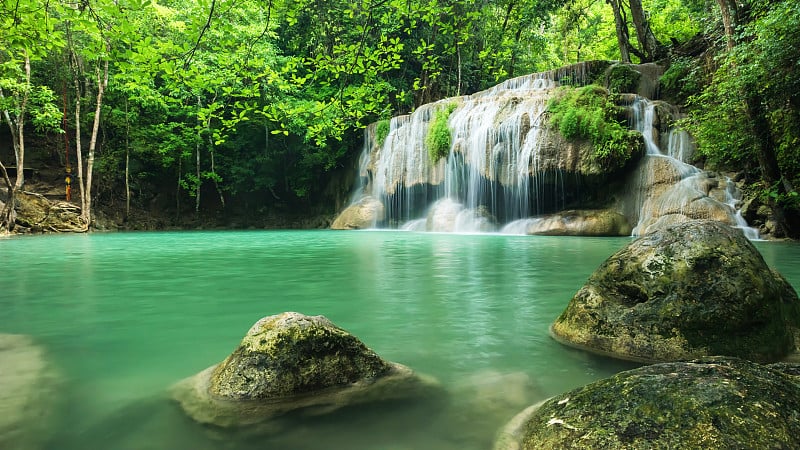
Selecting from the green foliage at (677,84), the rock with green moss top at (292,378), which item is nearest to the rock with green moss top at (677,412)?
the rock with green moss top at (292,378)

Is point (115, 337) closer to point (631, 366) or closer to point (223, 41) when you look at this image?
point (223, 41)

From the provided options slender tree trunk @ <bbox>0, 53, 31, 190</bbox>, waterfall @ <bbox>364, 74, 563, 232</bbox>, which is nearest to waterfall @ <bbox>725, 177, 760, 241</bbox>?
waterfall @ <bbox>364, 74, 563, 232</bbox>

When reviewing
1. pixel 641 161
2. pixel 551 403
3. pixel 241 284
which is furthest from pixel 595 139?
pixel 551 403

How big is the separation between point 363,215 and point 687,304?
61.5 ft

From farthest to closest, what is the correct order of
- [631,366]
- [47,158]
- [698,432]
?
[47,158]
[631,366]
[698,432]

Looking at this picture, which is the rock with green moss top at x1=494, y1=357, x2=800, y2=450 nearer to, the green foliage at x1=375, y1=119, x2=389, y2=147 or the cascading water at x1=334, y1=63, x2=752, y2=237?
the cascading water at x1=334, y1=63, x2=752, y2=237

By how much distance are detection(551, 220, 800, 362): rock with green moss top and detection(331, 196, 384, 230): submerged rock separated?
17979 mm

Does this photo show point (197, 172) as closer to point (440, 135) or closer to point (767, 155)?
point (440, 135)

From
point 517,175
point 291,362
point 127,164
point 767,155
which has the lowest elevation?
point 291,362

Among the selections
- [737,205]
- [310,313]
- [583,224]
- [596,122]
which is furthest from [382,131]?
[310,313]

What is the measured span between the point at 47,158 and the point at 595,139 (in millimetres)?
22589

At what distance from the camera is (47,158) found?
2172 centimetres

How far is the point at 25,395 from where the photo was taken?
2.60 meters

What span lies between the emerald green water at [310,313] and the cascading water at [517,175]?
215 inches
